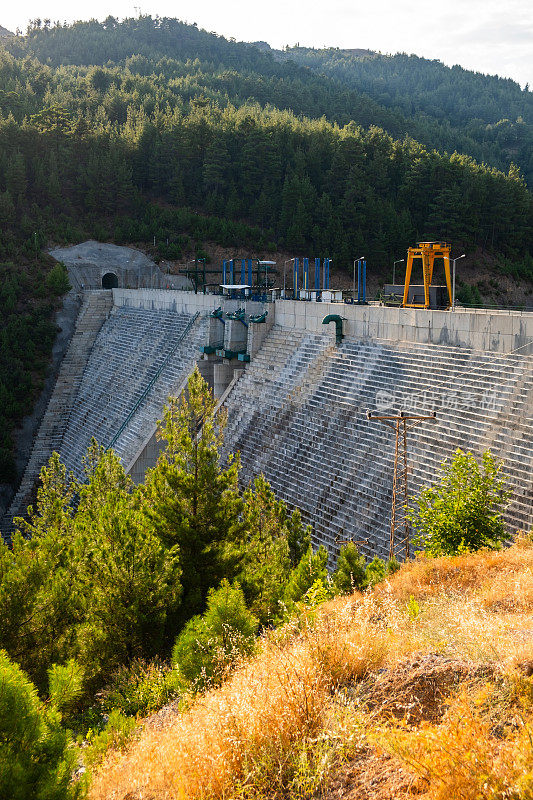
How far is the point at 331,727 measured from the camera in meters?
5.52

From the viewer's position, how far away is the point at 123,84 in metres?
85.4

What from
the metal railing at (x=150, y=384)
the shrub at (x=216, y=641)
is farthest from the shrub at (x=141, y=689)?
the metal railing at (x=150, y=384)

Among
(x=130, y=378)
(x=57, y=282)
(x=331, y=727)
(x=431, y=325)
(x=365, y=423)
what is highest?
(x=57, y=282)

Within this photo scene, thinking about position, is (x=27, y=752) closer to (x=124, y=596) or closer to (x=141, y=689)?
(x=141, y=689)

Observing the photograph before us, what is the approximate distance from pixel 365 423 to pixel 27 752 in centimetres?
1606

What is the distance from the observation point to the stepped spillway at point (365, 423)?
16.3m

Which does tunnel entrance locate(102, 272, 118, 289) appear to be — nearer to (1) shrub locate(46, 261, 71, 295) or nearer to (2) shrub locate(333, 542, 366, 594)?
(1) shrub locate(46, 261, 71, 295)

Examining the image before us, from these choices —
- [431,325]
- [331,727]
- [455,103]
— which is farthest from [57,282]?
[455,103]

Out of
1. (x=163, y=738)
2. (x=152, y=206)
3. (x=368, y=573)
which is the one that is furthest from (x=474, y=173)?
(x=163, y=738)

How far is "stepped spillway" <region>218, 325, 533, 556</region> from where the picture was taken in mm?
16344

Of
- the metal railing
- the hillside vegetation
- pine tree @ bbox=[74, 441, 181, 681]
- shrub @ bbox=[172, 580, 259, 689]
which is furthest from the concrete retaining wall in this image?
shrub @ bbox=[172, 580, 259, 689]

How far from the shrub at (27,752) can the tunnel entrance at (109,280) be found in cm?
4835

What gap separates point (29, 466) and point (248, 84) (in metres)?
84.5

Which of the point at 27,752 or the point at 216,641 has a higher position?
the point at 27,752
